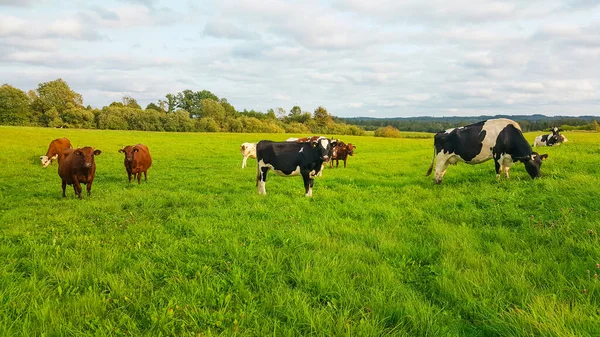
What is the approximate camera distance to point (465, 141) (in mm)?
10781

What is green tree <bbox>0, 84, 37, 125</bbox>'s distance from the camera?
62366 mm

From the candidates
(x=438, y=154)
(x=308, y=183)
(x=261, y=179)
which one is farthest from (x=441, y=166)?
(x=261, y=179)

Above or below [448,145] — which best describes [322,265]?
below

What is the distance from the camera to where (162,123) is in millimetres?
67812

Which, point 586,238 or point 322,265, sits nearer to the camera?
point 322,265

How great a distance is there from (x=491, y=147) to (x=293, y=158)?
6461mm

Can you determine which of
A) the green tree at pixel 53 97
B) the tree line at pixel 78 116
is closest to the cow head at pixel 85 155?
the tree line at pixel 78 116

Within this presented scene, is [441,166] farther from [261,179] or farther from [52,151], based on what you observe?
[52,151]

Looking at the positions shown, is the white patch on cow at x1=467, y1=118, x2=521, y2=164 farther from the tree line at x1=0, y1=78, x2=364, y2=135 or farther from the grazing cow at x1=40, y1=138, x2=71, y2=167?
the tree line at x1=0, y1=78, x2=364, y2=135

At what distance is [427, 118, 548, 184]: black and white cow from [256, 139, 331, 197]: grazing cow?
14.0 feet

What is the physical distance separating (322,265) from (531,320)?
229 cm

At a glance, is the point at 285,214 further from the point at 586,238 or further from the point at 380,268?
the point at 586,238

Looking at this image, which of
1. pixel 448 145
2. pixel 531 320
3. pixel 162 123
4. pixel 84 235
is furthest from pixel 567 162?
pixel 162 123

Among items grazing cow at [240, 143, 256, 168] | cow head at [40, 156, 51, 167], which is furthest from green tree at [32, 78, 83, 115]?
Result: grazing cow at [240, 143, 256, 168]
